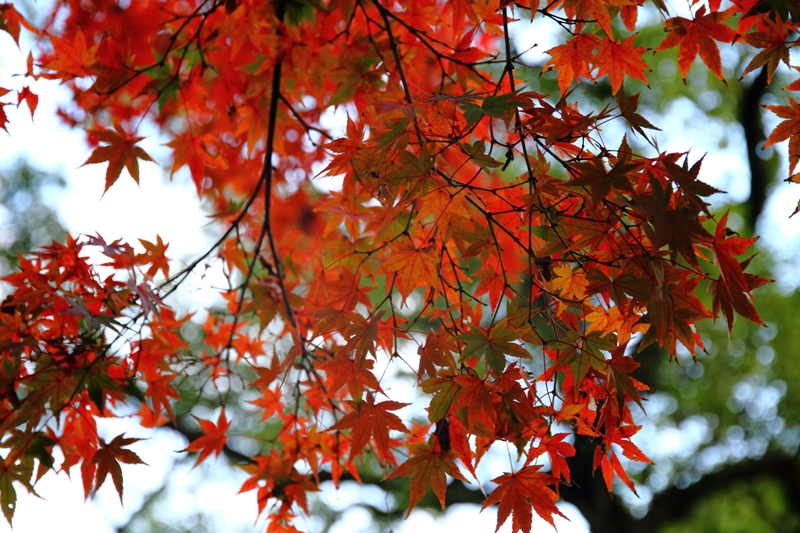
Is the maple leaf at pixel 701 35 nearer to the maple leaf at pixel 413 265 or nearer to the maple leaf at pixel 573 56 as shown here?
the maple leaf at pixel 573 56

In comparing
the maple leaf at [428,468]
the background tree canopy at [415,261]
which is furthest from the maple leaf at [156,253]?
the maple leaf at [428,468]

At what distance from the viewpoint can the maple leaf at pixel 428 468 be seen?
0.85 meters

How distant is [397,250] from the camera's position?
0.92 m

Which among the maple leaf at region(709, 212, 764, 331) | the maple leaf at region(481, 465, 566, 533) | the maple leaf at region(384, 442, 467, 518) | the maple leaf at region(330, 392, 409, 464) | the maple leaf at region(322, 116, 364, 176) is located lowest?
the maple leaf at region(481, 465, 566, 533)

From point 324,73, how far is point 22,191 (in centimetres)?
358

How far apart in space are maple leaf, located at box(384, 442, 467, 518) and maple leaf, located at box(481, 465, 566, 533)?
0.22ft

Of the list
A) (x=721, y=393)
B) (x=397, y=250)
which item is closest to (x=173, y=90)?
(x=397, y=250)

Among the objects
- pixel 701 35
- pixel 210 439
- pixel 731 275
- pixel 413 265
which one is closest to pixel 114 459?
pixel 210 439

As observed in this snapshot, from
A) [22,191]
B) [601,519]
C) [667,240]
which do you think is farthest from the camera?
[22,191]

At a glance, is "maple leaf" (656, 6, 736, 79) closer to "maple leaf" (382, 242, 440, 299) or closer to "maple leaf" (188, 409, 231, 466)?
"maple leaf" (382, 242, 440, 299)

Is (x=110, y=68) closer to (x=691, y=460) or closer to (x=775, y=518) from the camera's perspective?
(x=691, y=460)

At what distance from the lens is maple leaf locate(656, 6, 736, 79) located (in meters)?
0.97

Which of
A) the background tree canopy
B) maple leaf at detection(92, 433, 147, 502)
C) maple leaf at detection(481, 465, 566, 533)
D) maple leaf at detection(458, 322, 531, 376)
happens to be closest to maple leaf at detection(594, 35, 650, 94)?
the background tree canopy

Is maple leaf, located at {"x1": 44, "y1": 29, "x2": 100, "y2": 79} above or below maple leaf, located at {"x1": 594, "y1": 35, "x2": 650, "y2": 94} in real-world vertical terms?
above
